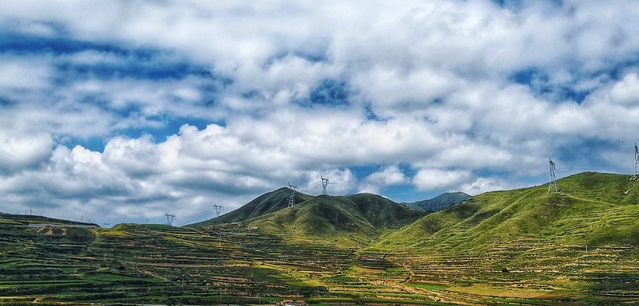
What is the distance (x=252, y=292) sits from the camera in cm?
15988

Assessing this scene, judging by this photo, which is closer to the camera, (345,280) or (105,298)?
(105,298)

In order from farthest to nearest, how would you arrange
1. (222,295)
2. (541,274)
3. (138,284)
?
1. (541,274)
2. (138,284)
3. (222,295)

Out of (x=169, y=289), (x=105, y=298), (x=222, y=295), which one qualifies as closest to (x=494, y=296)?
(x=222, y=295)

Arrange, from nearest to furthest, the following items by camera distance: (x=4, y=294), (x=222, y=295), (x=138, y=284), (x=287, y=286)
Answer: (x=4, y=294) → (x=222, y=295) → (x=138, y=284) → (x=287, y=286)

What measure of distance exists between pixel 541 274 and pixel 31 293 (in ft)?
605

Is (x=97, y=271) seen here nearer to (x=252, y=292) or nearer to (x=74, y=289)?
(x=74, y=289)

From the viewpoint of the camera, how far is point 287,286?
178250 millimetres

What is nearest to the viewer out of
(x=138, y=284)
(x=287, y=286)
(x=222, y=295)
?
(x=222, y=295)

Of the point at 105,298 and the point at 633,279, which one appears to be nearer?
the point at 105,298

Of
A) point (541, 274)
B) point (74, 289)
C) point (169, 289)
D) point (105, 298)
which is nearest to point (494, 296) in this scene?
point (541, 274)

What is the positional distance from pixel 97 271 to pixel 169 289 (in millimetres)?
45767

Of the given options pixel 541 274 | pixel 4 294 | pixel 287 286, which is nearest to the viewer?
pixel 4 294

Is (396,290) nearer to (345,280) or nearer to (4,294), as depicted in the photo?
(345,280)

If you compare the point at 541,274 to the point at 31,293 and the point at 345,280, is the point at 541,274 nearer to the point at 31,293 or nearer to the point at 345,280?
the point at 345,280
